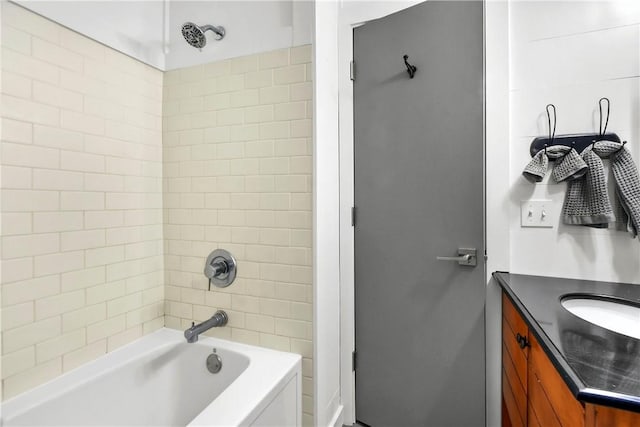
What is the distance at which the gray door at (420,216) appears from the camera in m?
1.61

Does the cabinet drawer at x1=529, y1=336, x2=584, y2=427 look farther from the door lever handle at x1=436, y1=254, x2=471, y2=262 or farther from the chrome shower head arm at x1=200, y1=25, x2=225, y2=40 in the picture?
the chrome shower head arm at x1=200, y1=25, x2=225, y2=40

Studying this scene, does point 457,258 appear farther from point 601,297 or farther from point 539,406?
point 539,406

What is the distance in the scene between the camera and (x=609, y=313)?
3.90 feet

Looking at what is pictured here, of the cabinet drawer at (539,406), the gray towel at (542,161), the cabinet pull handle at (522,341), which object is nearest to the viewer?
the cabinet drawer at (539,406)

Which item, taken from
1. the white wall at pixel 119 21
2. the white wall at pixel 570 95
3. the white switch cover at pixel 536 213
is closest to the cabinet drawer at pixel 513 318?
the white wall at pixel 570 95

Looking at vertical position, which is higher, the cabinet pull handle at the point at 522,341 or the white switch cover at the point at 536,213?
the white switch cover at the point at 536,213

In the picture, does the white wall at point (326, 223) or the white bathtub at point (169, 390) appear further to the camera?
the white wall at point (326, 223)

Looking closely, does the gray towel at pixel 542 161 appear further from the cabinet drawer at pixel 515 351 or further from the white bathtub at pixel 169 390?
the white bathtub at pixel 169 390

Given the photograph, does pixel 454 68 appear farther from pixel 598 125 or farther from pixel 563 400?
pixel 563 400

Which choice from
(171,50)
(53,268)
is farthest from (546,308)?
(171,50)

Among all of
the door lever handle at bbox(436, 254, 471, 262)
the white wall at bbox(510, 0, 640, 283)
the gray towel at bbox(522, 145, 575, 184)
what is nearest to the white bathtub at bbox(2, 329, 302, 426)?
the door lever handle at bbox(436, 254, 471, 262)

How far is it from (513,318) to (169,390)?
1659mm

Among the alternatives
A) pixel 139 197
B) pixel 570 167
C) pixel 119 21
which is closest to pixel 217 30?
pixel 119 21

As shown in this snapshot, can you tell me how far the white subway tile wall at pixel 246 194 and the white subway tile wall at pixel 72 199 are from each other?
14 cm
